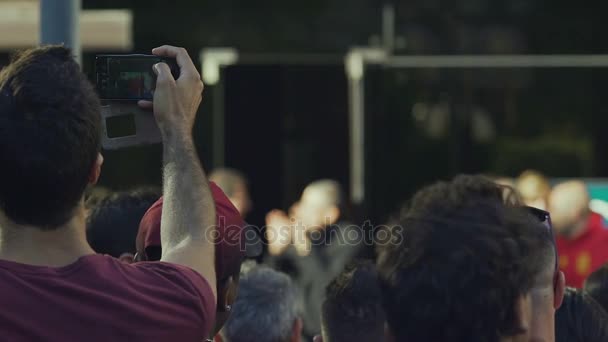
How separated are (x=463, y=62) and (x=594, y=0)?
127cm

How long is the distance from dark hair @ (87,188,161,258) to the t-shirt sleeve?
1.11 m

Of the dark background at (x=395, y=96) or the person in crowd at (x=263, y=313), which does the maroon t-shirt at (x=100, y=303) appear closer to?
the person in crowd at (x=263, y=313)

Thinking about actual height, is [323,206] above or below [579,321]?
below

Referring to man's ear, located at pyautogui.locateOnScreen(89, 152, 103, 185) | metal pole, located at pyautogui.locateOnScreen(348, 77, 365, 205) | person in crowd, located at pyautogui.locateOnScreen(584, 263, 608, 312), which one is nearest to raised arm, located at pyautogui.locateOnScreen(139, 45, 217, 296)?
man's ear, located at pyautogui.locateOnScreen(89, 152, 103, 185)

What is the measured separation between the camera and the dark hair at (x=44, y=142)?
227cm

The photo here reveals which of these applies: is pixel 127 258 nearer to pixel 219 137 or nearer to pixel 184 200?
pixel 184 200

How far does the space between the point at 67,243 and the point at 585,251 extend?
612 cm

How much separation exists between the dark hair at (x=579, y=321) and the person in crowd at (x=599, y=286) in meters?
0.57

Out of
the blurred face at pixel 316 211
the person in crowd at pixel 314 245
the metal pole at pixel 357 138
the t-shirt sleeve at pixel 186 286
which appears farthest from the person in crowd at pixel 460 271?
the metal pole at pixel 357 138

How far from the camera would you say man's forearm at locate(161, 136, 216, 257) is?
7.87 ft

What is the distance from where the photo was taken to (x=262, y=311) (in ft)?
11.4

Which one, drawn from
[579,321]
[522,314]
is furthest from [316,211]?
[522,314]

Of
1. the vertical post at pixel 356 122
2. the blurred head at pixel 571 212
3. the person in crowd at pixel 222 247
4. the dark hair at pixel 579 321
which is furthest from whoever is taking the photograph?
the vertical post at pixel 356 122

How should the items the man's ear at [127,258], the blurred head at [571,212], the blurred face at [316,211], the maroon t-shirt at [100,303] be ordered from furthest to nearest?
1. the blurred face at [316,211]
2. the blurred head at [571,212]
3. the man's ear at [127,258]
4. the maroon t-shirt at [100,303]
